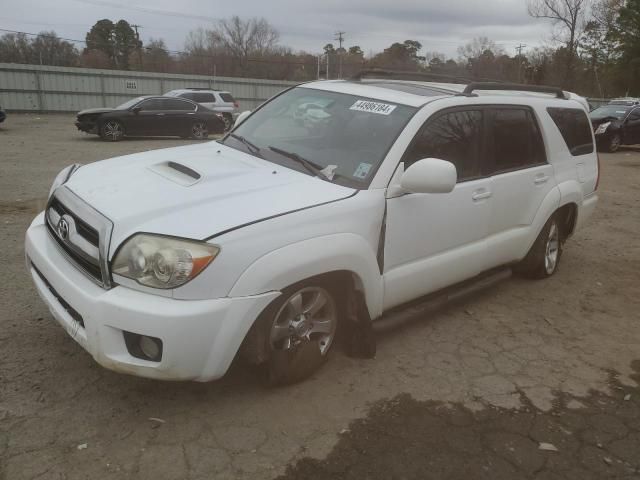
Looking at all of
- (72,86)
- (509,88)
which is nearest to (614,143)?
(509,88)

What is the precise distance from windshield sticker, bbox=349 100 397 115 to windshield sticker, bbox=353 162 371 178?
0.47m

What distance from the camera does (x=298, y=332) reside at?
3.07 m

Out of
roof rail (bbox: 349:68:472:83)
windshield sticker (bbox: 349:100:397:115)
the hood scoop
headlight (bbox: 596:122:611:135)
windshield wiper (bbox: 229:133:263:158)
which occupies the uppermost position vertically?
roof rail (bbox: 349:68:472:83)

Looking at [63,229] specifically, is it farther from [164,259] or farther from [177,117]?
[177,117]

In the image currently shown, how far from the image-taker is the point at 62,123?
73.2 feet

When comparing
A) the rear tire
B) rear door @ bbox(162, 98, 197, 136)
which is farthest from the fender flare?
rear door @ bbox(162, 98, 197, 136)

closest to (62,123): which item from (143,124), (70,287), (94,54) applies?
(143,124)

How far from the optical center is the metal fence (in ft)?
84.2

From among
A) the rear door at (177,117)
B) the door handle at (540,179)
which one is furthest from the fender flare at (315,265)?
the rear door at (177,117)

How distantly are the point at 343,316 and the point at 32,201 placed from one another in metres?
5.75

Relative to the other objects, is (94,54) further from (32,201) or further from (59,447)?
(59,447)

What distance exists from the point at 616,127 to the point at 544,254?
50.9 feet

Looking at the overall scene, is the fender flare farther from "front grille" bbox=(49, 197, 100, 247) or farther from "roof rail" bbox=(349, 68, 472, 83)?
"roof rail" bbox=(349, 68, 472, 83)

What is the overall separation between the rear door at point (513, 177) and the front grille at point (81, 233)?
2658 mm
